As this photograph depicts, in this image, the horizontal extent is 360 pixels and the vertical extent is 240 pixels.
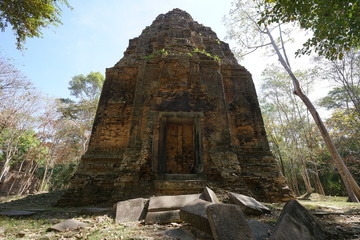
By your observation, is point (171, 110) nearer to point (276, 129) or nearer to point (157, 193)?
point (157, 193)

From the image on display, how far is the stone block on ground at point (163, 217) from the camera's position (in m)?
3.36

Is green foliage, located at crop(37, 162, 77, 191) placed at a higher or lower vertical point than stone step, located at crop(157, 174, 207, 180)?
higher

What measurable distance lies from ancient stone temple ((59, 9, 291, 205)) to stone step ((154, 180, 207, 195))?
0.09 ft

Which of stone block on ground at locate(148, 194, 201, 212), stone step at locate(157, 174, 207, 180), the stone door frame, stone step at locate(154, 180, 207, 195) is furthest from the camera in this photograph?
the stone door frame

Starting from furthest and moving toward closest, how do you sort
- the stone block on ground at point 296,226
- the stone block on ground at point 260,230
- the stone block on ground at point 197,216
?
the stone block on ground at point 197,216 → the stone block on ground at point 260,230 → the stone block on ground at point 296,226

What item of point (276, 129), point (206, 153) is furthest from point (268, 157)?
point (276, 129)

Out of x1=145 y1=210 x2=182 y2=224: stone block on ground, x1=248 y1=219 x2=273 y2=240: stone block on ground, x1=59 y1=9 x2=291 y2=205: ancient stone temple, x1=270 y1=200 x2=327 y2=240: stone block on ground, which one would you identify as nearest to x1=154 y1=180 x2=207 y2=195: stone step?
x1=59 y1=9 x2=291 y2=205: ancient stone temple

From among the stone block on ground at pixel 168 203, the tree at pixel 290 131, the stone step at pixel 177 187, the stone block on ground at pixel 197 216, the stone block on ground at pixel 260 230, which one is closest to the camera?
the stone block on ground at pixel 260 230

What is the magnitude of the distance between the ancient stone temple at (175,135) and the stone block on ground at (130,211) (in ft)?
4.94

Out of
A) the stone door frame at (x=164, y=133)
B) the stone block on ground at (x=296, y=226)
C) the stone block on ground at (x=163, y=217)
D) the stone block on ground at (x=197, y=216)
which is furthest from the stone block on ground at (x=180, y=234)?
the stone door frame at (x=164, y=133)

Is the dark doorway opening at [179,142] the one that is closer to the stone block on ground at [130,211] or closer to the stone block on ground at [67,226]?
the stone block on ground at [130,211]

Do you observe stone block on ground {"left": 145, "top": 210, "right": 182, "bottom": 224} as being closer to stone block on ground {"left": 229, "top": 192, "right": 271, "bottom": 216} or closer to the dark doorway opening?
stone block on ground {"left": 229, "top": 192, "right": 271, "bottom": 216}

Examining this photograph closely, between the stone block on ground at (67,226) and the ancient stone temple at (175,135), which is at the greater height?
the ancient stone temple at (175,135)

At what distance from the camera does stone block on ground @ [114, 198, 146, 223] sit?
3.72 m
